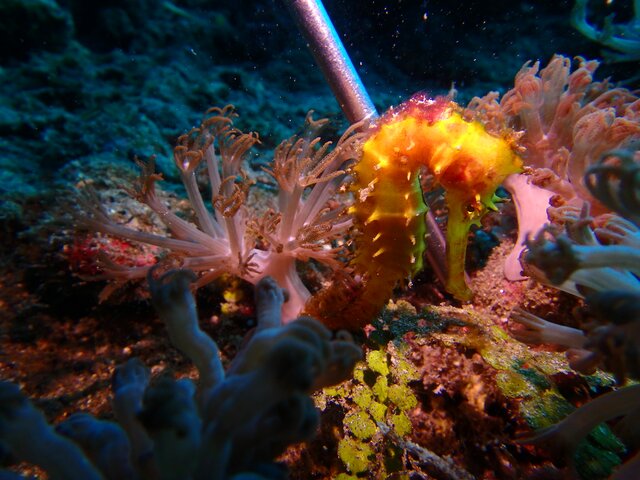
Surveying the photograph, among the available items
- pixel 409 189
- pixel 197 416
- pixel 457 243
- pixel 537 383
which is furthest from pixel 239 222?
pixel 537 383

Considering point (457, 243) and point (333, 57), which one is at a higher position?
point (333, 57)

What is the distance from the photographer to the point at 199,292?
291 centimetres

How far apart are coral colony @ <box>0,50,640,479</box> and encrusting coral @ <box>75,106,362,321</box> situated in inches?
0.6

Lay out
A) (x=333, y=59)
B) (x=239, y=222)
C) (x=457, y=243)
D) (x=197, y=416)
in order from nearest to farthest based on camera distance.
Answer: (x=197, y=416), (x=457, y=243), (x=239, y=222), (x=333, y=59)

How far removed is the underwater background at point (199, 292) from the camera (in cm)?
183

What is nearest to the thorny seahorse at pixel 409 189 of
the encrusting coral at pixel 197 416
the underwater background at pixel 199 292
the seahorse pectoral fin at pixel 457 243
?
the seahorse pectoral fin at pixel 457 243

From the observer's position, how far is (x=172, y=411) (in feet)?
3.28

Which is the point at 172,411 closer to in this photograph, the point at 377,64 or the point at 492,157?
the point at 492,157

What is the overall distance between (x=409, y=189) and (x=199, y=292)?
196 cm

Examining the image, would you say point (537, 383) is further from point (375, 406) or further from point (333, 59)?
point (333, 59)

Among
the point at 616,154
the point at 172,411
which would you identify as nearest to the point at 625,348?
the point at 616,154

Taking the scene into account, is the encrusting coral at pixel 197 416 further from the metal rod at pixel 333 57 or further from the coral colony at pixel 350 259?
the metal rod at pixel 333 57

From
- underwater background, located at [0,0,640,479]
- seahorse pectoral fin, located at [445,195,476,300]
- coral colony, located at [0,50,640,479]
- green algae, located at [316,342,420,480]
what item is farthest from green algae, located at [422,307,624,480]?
green algae, located at [316,342,420,480]

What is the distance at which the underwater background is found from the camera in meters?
1.83
